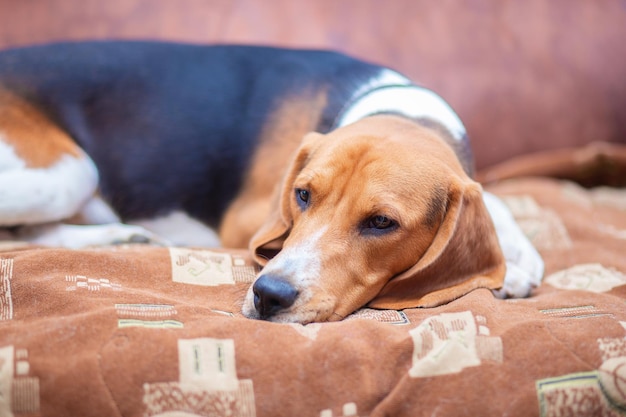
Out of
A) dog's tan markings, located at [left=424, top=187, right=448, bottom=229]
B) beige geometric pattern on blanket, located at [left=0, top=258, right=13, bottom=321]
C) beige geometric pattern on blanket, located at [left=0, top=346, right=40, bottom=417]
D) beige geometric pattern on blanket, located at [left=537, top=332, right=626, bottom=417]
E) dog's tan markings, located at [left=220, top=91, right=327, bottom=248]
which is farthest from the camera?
dog's tan markings, located at [left=220, top=91, right=327, bottom=248]

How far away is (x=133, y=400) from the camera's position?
173 centimetres

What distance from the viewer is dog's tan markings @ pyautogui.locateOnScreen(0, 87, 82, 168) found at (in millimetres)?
3010

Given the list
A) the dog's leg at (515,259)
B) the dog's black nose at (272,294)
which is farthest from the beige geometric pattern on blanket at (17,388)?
the dog's leg at (515,259)

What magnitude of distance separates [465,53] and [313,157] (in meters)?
2.19

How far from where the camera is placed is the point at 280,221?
2643 mm

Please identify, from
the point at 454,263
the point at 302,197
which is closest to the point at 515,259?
the point at 454,263

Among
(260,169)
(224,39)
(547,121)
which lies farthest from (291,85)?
(547,121)

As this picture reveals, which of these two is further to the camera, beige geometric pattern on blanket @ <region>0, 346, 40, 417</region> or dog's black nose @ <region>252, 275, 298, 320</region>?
dog's black nose @ <region>252, 275, 298, 320</region>

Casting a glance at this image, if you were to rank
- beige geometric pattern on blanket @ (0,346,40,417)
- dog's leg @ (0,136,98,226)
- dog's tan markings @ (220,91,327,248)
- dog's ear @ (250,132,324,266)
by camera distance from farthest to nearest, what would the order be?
dog's tan markings @ (220,91,327,248), dog's leg @ (0,136,98,226), dog's ear @ (250,132,324,266), beige geometric pattern on blanket @ (0,346,40,417)

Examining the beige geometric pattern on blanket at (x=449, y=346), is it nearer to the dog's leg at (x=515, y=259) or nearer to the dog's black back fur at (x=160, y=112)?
the dog's leg at (x=515, y=259)

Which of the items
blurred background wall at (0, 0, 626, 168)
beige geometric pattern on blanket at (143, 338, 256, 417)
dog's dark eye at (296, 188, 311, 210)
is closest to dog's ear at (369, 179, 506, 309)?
dog's dark eye at (296, 188, 311, 210)

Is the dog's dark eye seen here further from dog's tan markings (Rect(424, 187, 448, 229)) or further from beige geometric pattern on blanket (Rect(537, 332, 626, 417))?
beige geometric pattern on blanket (Rect(537, 332, 626, 417))

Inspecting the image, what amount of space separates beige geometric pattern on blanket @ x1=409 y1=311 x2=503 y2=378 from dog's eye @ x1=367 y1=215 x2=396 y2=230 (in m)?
0.39

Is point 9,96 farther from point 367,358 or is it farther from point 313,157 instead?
point 367,358
